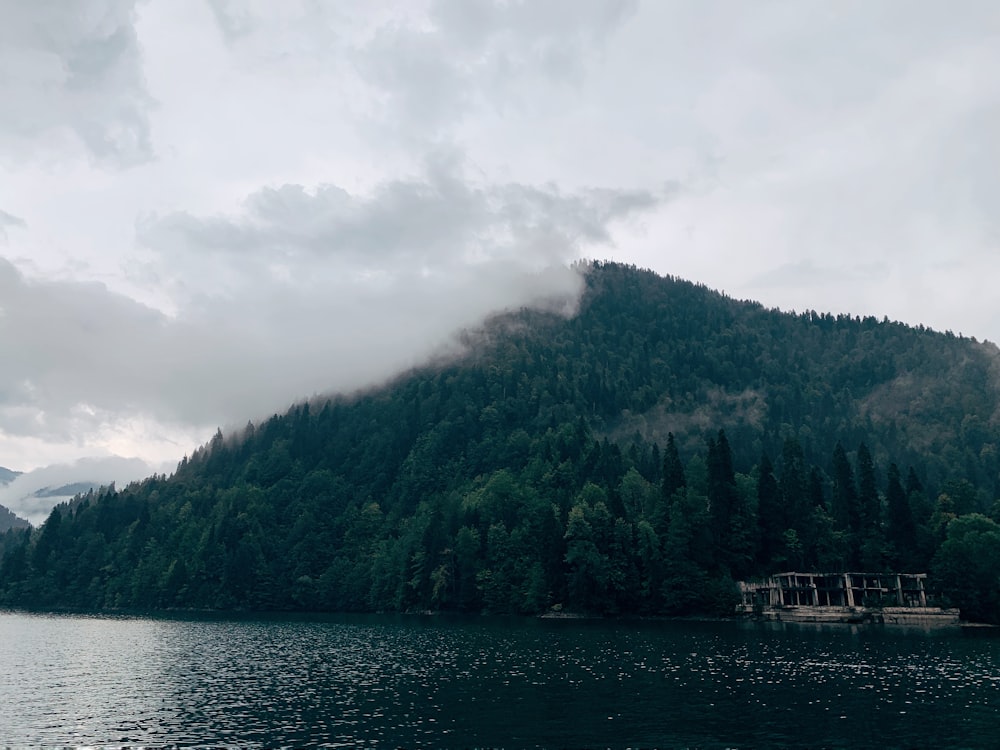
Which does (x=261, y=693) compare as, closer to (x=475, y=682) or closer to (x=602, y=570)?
(x=475, y=682)

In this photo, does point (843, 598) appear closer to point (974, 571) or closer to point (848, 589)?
point (848, 589)

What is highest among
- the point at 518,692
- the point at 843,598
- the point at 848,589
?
the point at 848,589

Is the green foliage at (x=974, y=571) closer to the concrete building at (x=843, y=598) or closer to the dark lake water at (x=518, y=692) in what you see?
the concrete building at (x=843, y=598)

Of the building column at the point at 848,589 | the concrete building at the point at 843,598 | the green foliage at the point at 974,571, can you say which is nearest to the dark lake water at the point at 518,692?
the concrete building at the point at 843,598

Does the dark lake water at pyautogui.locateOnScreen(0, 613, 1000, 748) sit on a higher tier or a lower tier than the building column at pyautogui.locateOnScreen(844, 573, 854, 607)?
lower

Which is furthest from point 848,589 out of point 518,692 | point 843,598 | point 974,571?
point 518,692

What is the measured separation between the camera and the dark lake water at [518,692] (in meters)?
50.7

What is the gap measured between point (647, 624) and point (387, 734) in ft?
348

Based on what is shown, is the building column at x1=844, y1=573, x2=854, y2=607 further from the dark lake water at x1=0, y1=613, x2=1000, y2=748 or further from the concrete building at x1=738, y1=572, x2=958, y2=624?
the dark lake water at x1=0, y1=613, x2=1000, y2=748

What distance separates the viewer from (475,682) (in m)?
73.7

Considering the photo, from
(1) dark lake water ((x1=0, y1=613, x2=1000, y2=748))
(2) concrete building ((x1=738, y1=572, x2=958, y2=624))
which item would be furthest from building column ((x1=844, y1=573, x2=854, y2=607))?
(1) dark lake water ((x1=0, y1=613, x2=1000, y2=748))

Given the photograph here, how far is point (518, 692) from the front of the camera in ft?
220

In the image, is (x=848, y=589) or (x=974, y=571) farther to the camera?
(x=848, y=589)

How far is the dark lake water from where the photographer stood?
5066 centimetres
